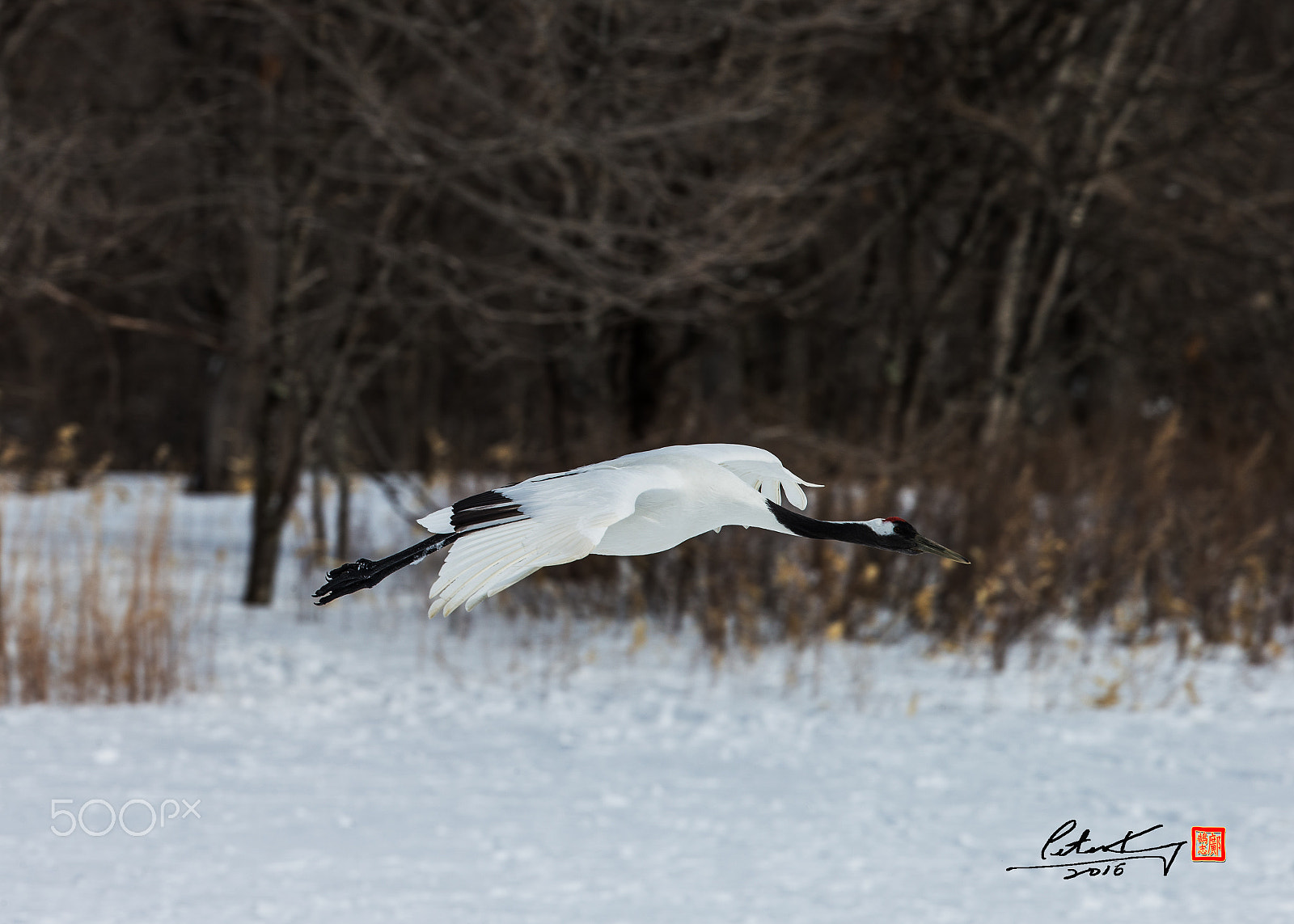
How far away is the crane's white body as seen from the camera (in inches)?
62.6

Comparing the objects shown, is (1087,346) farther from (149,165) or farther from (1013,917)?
(1013,917)

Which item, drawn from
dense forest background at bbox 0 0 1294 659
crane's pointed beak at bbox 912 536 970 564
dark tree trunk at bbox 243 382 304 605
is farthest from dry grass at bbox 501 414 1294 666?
crane's pointed beak at bbox 912 536 970 564

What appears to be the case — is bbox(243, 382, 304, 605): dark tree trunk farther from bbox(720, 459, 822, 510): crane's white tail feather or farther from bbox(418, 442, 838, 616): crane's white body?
bbox(418, 442, 838, 616): crane's white body

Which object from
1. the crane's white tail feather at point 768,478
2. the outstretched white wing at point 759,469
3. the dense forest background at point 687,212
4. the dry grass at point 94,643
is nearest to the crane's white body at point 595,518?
the outstretched white wing at point 759,469

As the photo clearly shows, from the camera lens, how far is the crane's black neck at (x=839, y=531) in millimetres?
1644

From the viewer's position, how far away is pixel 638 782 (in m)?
5.43

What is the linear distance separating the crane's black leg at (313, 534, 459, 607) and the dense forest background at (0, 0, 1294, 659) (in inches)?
181

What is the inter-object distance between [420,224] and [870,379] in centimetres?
931

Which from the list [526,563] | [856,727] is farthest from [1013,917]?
[526,563]
